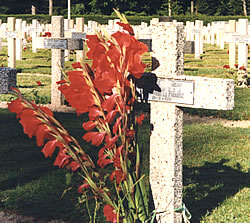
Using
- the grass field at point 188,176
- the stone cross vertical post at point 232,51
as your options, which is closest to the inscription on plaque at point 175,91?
the grass field at point 188,176

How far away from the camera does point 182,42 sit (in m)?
3.35

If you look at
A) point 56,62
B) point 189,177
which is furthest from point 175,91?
point 56,62

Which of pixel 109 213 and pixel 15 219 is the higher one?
pixel 109 213

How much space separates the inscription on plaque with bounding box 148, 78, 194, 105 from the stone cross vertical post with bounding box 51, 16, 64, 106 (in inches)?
230

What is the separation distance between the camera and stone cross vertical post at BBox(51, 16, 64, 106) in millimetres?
9164

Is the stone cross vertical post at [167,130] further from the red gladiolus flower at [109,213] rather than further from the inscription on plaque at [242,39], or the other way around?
the inscription on plaque at [242,39]

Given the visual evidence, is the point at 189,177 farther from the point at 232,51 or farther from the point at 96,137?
the point at 232,51

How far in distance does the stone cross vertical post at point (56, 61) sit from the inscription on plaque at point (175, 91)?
5830mm

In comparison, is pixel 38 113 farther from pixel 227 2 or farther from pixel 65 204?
pixel 227 2

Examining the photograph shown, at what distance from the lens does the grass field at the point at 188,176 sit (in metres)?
4.39

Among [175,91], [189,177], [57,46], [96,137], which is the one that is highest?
[57,46]

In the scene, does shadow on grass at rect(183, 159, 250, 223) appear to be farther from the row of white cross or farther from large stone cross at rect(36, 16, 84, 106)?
large stone cross at rect(36, 16, 84, 106)

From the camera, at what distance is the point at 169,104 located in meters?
3.34

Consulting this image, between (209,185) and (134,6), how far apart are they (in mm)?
50507
